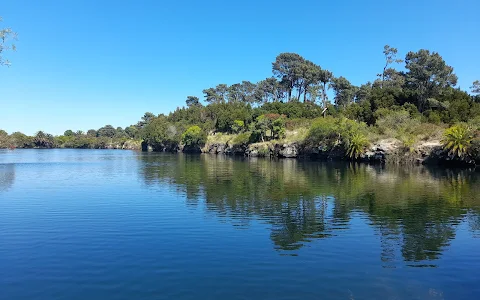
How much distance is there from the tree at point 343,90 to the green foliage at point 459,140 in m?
60.4

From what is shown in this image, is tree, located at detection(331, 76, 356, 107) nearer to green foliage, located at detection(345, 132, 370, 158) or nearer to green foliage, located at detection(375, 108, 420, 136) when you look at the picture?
green foliage, located at detection(375, 108, 420, 136)

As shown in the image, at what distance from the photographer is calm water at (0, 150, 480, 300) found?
11023mm

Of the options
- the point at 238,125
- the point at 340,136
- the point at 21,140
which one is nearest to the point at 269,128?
the point at 238,125

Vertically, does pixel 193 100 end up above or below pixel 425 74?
above

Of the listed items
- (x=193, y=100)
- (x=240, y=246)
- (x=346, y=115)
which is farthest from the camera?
(x=193, y=100)

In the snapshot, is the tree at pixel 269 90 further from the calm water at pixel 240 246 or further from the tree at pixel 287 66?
the calm water at pixel 240 246

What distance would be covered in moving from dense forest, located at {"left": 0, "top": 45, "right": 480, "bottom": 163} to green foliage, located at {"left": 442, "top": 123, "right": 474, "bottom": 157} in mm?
144

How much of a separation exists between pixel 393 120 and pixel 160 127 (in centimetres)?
10896

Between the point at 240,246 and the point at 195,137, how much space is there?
117176mm

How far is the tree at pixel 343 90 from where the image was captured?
115250 mm

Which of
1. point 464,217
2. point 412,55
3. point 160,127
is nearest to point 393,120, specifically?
point 412,55

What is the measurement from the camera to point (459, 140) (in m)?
55.7

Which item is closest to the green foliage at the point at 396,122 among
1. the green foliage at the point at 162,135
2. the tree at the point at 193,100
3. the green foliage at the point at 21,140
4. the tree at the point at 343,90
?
the tree at the point at 343,90

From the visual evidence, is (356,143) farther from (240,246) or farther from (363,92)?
(240,246)
